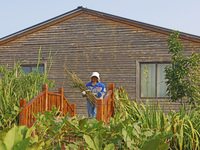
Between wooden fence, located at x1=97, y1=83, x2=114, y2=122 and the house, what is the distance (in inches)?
218

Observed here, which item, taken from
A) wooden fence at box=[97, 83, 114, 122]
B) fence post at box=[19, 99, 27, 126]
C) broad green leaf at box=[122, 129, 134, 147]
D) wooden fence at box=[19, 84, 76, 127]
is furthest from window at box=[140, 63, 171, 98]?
broad green leaf at box=[122, 129, 134, 147]

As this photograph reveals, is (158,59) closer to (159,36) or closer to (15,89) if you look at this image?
(159,36)

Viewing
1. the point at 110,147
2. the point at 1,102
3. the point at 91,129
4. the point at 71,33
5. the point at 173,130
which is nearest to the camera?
the point at 110,147

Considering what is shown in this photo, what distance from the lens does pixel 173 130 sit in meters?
3.18

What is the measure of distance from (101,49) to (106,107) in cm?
719

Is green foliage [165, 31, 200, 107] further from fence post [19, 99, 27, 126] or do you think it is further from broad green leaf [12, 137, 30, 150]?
broad green leaf [12, 137, 30, 150]

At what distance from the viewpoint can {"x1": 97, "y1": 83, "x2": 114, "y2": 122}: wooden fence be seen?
19.8ft

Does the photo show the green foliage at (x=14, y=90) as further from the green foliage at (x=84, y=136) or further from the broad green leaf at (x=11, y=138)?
the broad green leaf at (x=11, y=138)

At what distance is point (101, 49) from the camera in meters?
13.7

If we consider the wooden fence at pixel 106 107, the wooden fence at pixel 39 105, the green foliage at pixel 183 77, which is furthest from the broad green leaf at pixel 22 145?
the green foliage at pixel 183 77

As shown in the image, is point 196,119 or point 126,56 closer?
point 196,119

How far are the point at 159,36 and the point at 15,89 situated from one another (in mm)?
7660

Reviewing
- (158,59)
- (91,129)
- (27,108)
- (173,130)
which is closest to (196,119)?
(173,130)

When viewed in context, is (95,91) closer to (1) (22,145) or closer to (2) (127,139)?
(2) (127,139)
